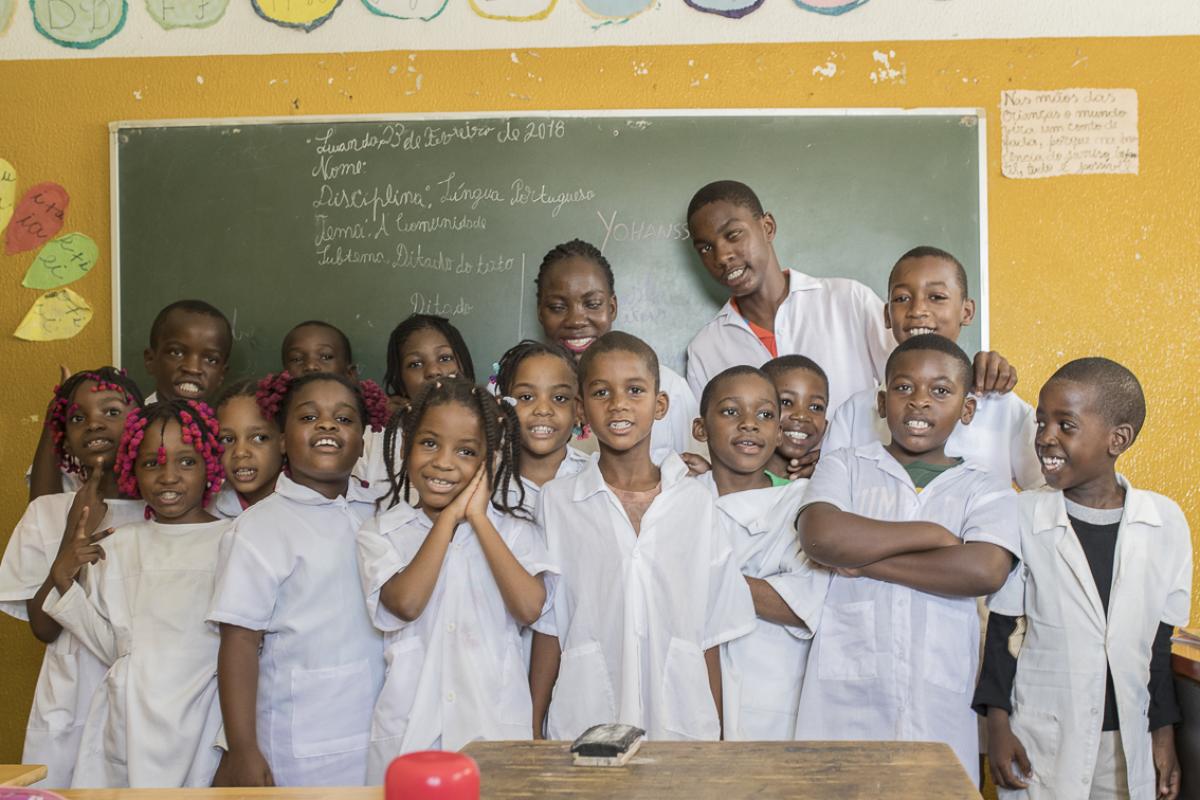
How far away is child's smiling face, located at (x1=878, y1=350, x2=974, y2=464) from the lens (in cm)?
234

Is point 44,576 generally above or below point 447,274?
below

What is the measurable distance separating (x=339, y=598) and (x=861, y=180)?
2111 mm

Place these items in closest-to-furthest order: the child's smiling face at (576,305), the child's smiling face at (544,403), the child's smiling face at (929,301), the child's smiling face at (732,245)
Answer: the child's smiling face at (544,403) < the child's smiling face at (929,301) < the child's smiling face at (576,305) < the child's smiling face at (732,245)

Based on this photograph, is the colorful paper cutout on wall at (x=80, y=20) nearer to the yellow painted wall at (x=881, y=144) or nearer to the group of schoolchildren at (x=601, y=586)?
the yellow painted wall at (x=881, y=144)

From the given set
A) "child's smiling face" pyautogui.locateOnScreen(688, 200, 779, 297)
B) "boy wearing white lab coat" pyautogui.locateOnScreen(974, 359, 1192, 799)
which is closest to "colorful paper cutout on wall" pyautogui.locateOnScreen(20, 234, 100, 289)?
"child's smiling face" pyautogui.locateOnScreen(688, 200, 779, 297)

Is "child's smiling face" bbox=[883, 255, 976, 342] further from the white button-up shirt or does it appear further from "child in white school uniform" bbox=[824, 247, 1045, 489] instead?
the white button-up shirt

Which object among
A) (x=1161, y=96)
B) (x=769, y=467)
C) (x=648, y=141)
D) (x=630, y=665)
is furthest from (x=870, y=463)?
(x=1161, y=96)

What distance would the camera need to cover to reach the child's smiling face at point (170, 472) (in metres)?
2.43

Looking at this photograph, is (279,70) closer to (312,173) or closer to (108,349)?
(312,173)

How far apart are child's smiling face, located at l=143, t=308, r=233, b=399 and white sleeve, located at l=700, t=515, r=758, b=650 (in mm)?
1716

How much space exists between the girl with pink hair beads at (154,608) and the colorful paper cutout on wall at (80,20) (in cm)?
179

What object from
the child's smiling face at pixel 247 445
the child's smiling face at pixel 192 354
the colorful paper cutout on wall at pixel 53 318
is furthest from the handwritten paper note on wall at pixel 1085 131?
the colorful paper cutout on wall at pixel 53 318

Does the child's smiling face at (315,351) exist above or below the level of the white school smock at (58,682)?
above

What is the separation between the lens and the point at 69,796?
136cm
